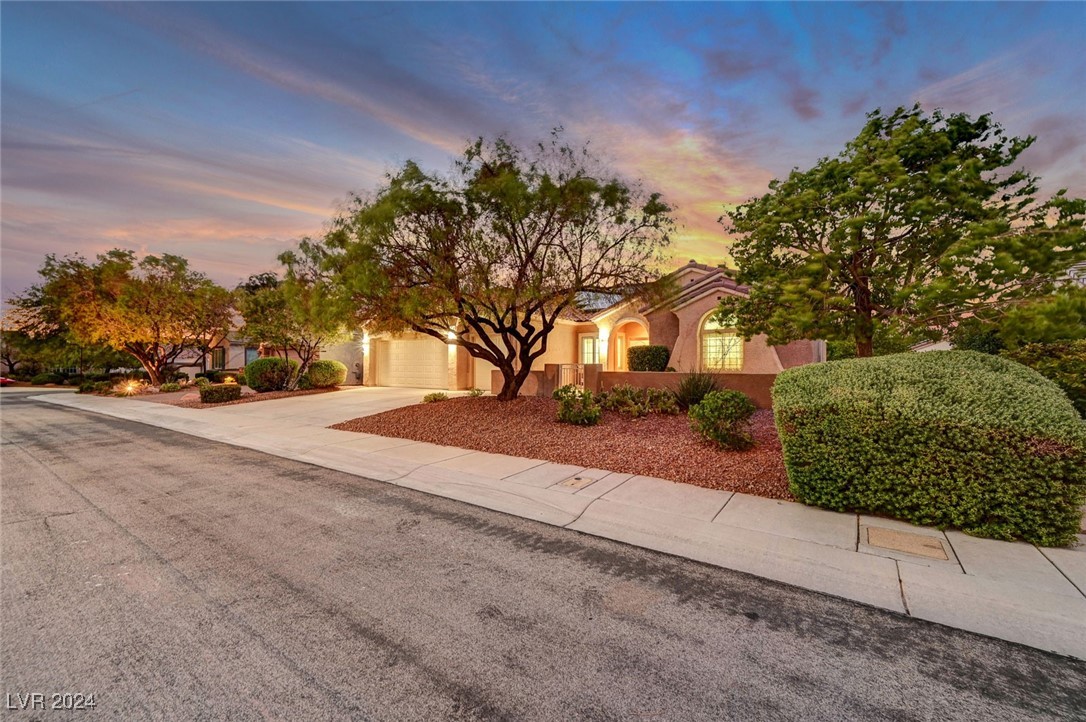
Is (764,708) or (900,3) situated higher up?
(900,3)

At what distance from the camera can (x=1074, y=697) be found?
235 cm

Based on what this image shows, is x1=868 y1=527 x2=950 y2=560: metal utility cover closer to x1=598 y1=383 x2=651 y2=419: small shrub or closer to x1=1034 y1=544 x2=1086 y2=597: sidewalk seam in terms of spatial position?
x1=1034 y1=544 x2=1086 y2=597: sidewalk seam

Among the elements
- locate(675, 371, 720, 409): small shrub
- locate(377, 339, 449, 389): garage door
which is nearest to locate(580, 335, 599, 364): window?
locate(377, 339, 449, 389): garage door

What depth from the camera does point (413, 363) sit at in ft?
70.8

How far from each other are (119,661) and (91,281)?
27162 millimetres

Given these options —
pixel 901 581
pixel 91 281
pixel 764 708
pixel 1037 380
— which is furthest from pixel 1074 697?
pixel 91 281

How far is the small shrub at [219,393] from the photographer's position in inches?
633

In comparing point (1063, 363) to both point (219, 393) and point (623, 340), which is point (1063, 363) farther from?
point (219, 393)

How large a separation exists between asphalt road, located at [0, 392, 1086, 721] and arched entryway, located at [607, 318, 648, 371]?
1511 centimetres

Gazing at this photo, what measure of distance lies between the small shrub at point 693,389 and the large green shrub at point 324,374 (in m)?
16.4

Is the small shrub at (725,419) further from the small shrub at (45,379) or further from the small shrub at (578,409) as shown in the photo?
the small shrub at (45,379)

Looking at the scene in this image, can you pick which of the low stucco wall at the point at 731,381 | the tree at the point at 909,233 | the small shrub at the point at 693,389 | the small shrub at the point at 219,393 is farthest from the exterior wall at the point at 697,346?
the small shrub at the point at 219,393

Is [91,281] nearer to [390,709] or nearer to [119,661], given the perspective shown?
[119,661]

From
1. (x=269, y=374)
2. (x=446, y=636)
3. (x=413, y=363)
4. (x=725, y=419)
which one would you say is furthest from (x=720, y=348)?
(x=269, y=374)
